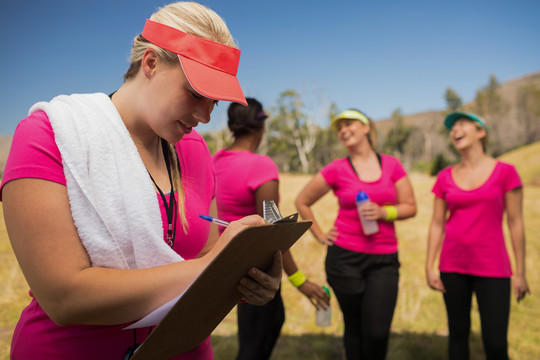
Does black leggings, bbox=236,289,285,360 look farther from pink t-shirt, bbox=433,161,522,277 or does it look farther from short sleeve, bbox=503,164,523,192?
short sleeve, bbox=503,164,523,192

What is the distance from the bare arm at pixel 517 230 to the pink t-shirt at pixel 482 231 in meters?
0.05

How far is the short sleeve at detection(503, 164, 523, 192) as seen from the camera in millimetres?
3238

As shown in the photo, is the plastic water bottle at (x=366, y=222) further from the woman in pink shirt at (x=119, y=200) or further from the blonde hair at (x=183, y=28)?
the blonde hair at (x=183, y=28)

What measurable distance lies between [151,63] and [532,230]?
11.6 m

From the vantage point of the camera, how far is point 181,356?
150 centimetres

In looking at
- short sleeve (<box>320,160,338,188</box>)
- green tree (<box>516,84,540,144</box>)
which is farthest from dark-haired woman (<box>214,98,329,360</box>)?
green tree (<box>516,84,540,144</box>)

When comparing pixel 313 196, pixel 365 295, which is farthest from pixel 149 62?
pixel 313 196

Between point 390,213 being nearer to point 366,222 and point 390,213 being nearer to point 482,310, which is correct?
point 366,222

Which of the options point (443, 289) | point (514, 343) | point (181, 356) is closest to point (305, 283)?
point (443, 289)

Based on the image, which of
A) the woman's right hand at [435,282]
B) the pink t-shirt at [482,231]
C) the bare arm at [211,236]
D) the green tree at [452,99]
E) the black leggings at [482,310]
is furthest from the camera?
the green tree at [452,99]

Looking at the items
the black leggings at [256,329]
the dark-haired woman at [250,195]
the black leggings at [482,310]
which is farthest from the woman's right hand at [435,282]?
the black leggings at [256,329]

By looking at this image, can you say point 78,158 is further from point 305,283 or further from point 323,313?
point 323,313

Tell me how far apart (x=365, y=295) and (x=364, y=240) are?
17.7 inches

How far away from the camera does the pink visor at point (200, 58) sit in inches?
50.4
